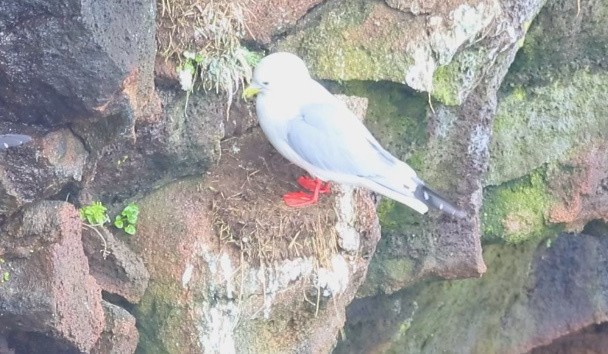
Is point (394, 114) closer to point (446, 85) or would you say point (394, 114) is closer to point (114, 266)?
point (446, 85)

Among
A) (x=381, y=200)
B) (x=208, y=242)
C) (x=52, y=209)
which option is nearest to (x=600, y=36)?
(x=381, y=200)

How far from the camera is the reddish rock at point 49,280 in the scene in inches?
132

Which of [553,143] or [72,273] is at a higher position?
[553,143]

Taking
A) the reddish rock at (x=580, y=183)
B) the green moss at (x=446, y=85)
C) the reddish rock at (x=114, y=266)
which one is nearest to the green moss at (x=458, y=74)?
the green moss at (x=446, y=85)

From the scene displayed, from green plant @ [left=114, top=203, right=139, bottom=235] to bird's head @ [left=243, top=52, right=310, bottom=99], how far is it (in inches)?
27.4

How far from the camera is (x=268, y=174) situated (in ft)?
14.3

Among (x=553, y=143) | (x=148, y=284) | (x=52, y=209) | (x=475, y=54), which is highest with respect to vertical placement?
(x=475, y=54)

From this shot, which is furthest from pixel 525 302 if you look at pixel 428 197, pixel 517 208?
pixel 428 197

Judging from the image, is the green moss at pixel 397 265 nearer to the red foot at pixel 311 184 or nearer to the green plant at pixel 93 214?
the red foot at pixel 311 184

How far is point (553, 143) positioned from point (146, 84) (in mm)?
2731

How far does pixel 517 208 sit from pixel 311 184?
164cm

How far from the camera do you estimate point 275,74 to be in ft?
13.2

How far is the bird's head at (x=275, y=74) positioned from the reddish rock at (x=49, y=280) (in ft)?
3.31

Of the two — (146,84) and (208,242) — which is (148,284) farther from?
(146,84)
